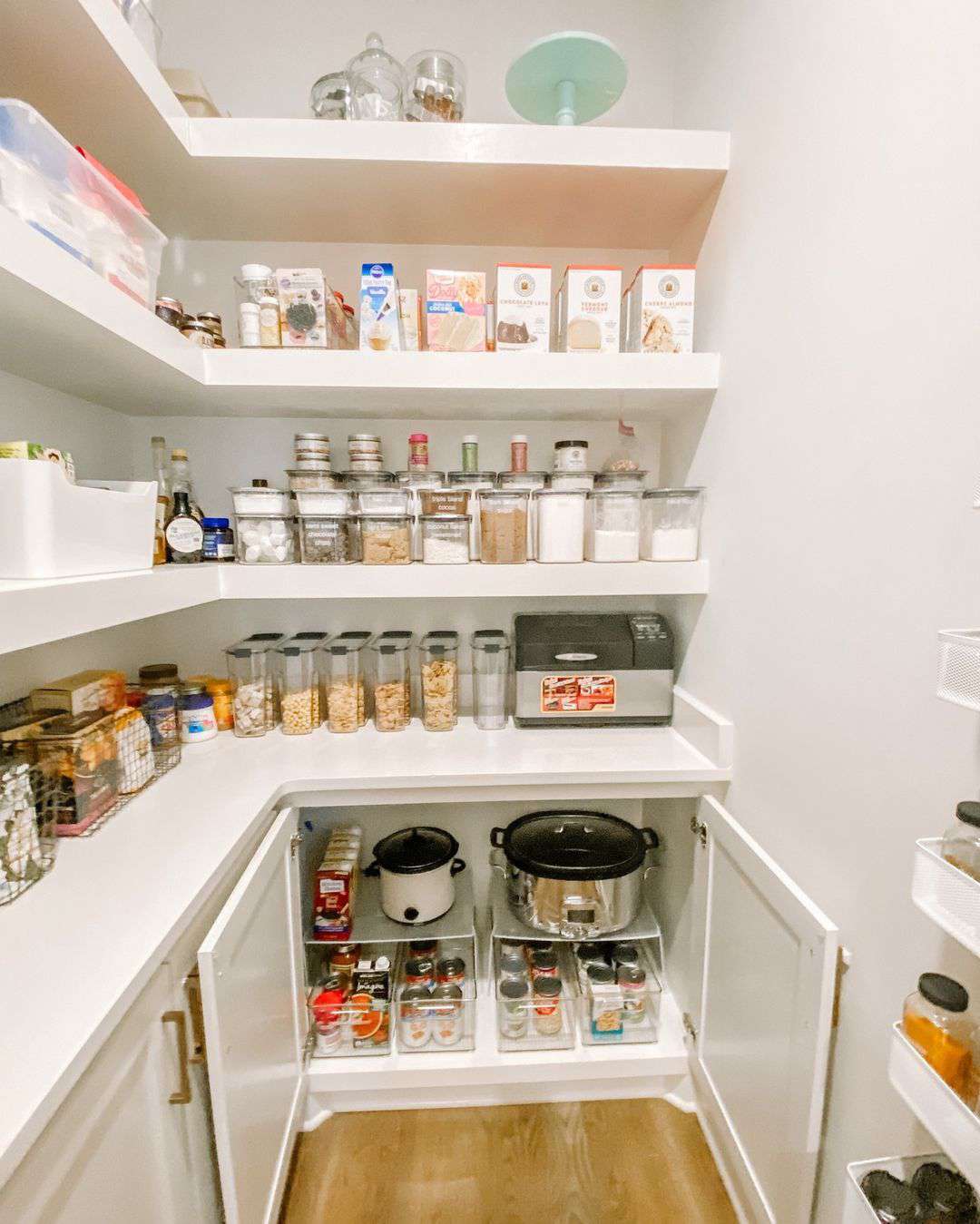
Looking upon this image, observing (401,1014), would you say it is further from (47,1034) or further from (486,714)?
(47,1034)

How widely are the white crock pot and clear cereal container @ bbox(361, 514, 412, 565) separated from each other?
77cm

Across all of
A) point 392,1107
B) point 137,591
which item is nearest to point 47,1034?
point 137,591

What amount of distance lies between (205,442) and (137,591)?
2.44 ft

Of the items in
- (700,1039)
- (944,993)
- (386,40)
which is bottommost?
(700,1039)

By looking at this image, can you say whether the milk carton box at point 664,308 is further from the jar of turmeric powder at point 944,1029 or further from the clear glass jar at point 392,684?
the jar of turmeric powder at point 944,1029

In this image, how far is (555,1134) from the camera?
135cm

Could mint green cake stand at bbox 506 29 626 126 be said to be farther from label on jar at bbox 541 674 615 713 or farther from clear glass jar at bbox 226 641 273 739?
clear glass jar at bbox 226 641 273 739

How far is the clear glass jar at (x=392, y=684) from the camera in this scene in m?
1.49

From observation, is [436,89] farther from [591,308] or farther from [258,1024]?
[258,1024]

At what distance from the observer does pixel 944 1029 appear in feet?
2.02

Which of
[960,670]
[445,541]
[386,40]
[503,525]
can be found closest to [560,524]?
[503,525]

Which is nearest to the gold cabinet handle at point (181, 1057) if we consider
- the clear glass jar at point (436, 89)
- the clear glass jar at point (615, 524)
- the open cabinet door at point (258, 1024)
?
the open cabinet door at point (258, 1024)

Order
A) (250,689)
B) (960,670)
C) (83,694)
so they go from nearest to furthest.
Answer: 1. (960,670)
2. (83,694)
3. (250,689)

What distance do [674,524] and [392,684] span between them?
2.66 ft
